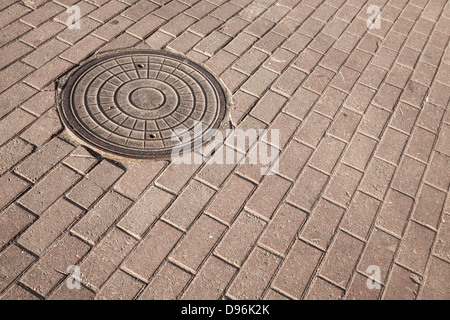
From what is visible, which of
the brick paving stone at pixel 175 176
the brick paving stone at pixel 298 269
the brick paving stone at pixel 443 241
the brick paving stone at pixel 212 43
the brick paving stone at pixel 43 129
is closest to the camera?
the brick paving stone at pixel 298 269

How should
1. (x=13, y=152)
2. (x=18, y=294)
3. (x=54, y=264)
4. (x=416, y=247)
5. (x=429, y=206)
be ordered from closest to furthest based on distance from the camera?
(x=18, y=294), (x=54, y=264), (x=416, y=247), (x=13, y=152), (x=429, y=206)

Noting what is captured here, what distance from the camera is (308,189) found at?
2.82 m

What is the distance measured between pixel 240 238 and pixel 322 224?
0.52 m

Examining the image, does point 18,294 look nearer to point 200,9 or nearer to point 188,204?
point 188,204

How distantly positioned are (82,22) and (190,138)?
5.20ft

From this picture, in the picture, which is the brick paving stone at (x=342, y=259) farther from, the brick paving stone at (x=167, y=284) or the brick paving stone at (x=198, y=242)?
the brick paving stone at (x=167, y=284)

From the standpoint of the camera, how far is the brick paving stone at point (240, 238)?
2.45 meters

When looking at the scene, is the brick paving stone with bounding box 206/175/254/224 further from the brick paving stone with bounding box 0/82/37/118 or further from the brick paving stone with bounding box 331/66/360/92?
the brick paving stone with bounding box 0/82/37/118

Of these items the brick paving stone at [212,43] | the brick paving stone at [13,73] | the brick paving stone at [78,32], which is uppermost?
the brick paving stone at [78,32]

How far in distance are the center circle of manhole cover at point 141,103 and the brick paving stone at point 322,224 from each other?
35.2 inches

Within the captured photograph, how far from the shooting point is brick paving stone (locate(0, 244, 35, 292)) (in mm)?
2207

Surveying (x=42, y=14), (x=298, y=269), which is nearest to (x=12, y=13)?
(x=42, y=14)

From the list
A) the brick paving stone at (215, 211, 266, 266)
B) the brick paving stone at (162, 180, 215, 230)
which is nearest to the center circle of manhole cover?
the brick paving stone at (162, 180, 215, 230)

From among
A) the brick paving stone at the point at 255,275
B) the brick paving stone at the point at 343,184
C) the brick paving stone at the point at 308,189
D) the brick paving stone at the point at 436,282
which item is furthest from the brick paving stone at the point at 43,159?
the brick paving stone at the point at 436,282
